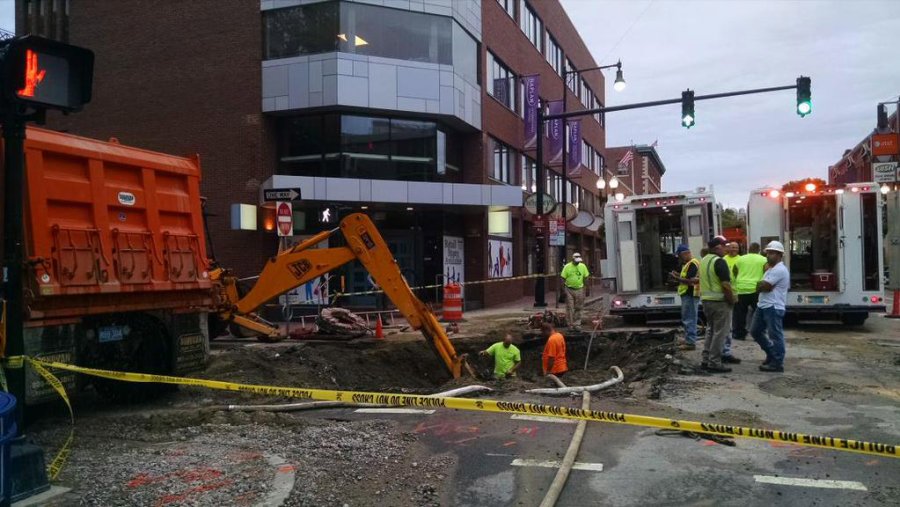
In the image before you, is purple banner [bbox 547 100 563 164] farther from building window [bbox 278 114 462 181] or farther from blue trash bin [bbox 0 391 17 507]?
blue trash bin [bbox 0 391 17 507]

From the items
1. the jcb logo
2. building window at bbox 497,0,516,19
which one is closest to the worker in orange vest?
the jcb logo

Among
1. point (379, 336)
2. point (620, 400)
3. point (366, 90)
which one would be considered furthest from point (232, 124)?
point (620, 400)

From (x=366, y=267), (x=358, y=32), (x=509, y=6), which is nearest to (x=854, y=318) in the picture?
(x=366, y=267)

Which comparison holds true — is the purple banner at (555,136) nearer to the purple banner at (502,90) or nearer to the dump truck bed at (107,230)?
the purple banner at (502,90)

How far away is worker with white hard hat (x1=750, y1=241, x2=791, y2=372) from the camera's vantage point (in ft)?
29.2

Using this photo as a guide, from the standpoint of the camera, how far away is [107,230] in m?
7.10

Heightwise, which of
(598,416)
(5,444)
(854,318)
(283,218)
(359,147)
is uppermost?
(359,147)

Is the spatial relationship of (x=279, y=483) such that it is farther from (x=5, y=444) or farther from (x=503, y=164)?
(x=503, y=164)

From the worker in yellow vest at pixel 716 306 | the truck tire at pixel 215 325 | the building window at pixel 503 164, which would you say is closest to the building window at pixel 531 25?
the building window at pixel 503 164

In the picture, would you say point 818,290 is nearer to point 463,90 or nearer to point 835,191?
point 835,191

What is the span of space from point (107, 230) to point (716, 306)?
7554mm

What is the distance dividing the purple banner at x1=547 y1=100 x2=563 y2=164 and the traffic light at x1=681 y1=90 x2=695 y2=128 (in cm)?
880

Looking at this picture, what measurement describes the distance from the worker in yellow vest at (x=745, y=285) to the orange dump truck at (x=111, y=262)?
8.84m

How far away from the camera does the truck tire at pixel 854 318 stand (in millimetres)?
14070
